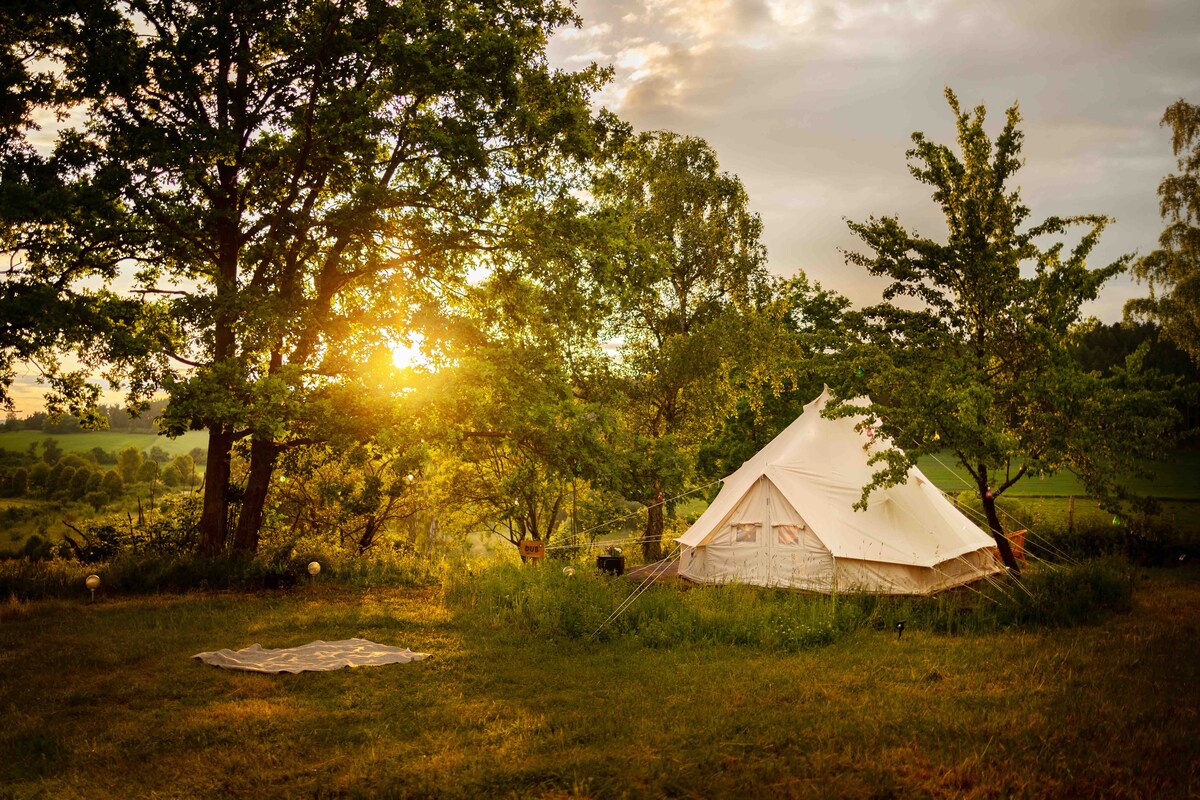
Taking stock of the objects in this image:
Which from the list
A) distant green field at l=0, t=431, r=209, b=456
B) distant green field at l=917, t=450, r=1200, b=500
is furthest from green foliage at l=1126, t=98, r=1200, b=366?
distant green field at l=0, t=431, r=209, b=456

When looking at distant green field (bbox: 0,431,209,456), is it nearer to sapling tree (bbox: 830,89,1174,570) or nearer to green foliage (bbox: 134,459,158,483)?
green foliage (bbox: 134,459,158,483)

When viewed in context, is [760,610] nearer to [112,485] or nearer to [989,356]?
[989,356]

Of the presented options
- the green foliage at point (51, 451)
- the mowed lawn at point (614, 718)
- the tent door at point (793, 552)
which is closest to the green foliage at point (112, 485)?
the green foliage at point (51, 451)

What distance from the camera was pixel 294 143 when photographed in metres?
A: 11.9

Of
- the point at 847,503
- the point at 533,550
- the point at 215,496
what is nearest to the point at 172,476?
the point at 215,496

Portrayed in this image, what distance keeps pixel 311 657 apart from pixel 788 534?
7.70 meters

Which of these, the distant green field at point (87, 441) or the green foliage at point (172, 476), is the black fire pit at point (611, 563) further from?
the green foliage at point (172, 476)

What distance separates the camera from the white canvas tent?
11305 mm

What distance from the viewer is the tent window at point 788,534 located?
1205 centimetres

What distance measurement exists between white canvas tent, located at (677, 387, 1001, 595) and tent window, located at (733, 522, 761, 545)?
17 mm

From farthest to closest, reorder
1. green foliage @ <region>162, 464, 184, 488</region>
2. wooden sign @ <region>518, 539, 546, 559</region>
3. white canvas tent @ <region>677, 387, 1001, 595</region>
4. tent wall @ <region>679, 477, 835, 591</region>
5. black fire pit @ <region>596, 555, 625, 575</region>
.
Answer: green foliage @ <region>162, 464, 184, 488</region>, wooden sign @ <region>518, 539, 546, 559</region>, black fire pit @ <region>596, 555, 625, 575</region>, tent wall @ <region>679, 477, 835, 591</region>, white canvas tent @ <region>677, 387, 1001, 595</region>

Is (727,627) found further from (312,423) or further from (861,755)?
(312,423)

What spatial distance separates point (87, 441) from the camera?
1041 inches

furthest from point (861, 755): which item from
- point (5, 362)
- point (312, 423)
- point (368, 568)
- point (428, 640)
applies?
point (5, 362)
